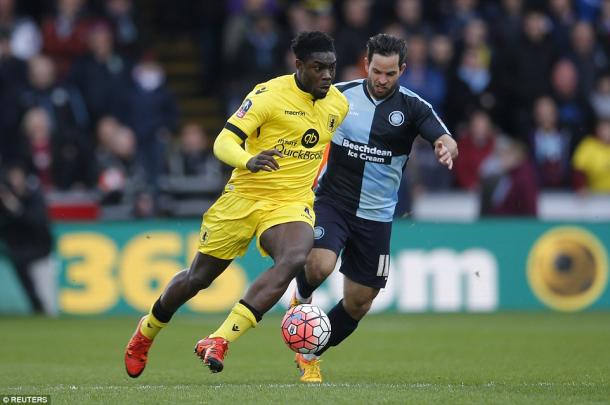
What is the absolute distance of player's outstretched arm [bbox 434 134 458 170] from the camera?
30.4 feet

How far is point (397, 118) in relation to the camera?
1007cm

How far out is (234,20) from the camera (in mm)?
20391

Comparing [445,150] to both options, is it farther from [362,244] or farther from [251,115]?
[251,115]

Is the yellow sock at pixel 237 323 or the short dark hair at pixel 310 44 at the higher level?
the short dark hair at pixel 310 44

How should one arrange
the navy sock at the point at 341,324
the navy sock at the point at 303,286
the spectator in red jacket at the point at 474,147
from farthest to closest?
1. the spectator in red jacket at the point at 474,147
2. the navy sock at the point at 341,324
3. the navy sock at the point at 303,286

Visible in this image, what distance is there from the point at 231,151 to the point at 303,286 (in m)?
1.62

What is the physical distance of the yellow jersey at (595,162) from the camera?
18953mm

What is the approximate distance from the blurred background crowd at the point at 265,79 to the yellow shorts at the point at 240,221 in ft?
28.2

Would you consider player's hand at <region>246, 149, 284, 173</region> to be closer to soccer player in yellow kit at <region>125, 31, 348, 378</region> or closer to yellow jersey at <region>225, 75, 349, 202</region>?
soccer player in yellow kit at <region>125, 31, 348, 378</region>

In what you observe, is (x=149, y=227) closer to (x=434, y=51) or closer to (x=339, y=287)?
(x=339, y=287)

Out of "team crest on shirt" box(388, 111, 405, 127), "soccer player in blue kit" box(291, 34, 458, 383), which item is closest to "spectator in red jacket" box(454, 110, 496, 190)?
"soccer player in blue kit" box(291, 34, 458, 383)

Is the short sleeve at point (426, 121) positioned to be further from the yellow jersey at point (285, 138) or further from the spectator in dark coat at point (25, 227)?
the spectator in dark coat at point (25, 227)

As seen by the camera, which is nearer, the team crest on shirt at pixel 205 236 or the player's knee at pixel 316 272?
the team crest on shirt at pixel 205 236

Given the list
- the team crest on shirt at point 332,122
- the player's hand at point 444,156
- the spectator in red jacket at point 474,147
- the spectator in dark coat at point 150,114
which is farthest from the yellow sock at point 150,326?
the spectator in red jacket at point 474,147
